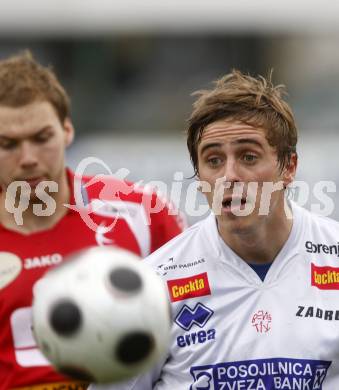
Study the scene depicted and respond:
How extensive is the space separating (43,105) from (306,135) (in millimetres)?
10444

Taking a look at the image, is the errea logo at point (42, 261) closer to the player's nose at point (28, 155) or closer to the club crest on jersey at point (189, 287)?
the player's nose at point (28, 155)

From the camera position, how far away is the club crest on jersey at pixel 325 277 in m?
4.47

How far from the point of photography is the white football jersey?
4.29 metres

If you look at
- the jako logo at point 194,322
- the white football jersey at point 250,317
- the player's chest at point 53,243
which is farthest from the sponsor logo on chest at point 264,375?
the player's chest at point 53,243

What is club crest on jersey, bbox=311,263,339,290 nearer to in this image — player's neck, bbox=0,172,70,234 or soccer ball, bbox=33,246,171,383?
soccer ball, bbox=33,246,171,383

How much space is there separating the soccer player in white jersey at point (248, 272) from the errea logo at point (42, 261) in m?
0.91

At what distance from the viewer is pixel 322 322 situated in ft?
14.3

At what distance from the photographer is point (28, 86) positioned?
5.54 metres

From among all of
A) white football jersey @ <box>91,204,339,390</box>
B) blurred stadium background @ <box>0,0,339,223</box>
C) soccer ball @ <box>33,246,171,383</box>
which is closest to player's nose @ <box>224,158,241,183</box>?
white football jersey @ <box>91,204,339,390</box>

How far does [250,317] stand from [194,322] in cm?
24

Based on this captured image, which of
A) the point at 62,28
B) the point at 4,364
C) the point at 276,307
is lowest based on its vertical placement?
the point at 4,364

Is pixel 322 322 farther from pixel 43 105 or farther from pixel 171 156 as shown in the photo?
pixel 171 156

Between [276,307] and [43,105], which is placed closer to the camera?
[276,307]

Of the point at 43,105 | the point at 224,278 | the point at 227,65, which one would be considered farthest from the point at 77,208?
the point at 227,65
